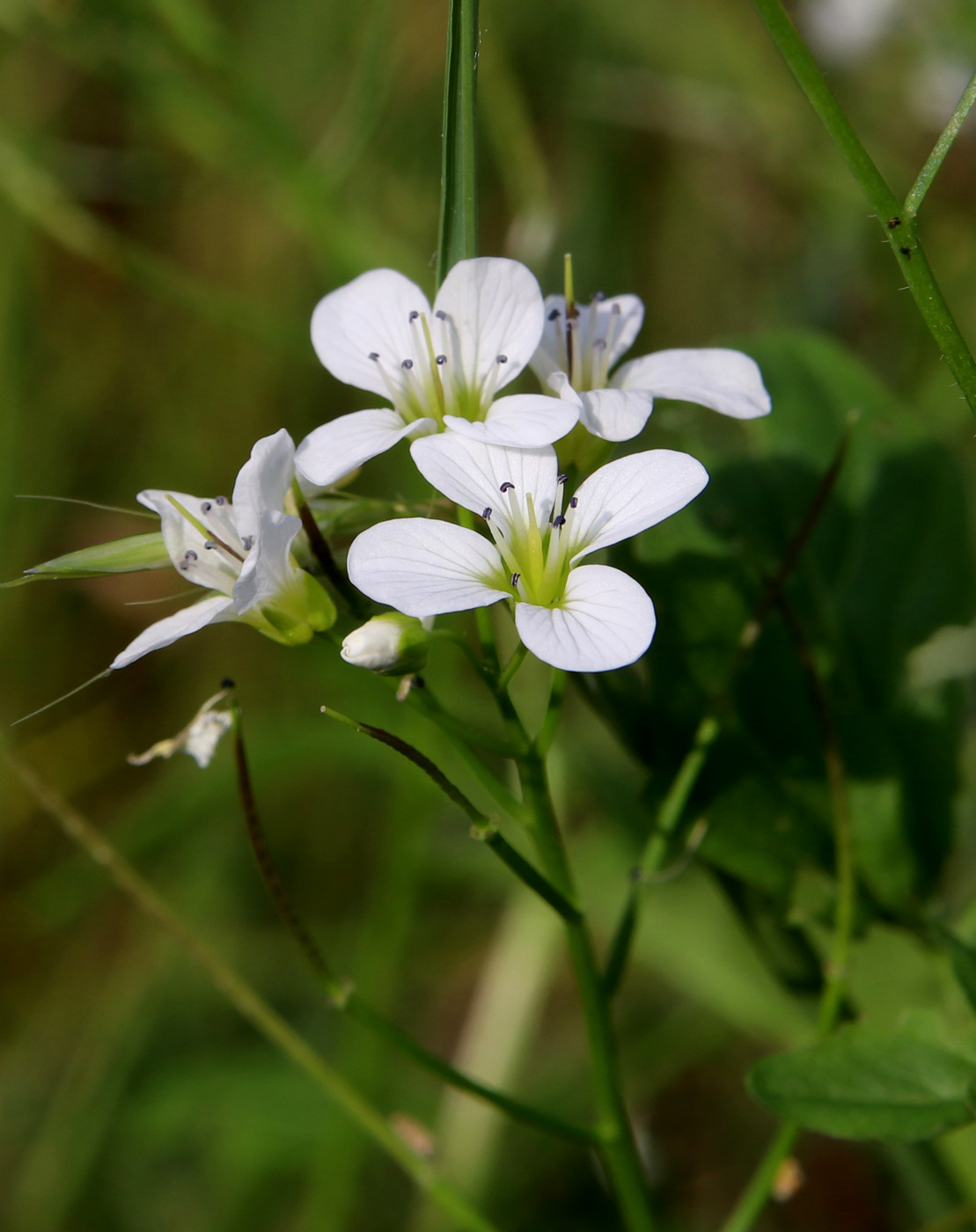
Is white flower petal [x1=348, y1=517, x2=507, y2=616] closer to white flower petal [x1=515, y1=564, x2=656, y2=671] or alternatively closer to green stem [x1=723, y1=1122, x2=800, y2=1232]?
white flower petal [x1=515, y1=564, x2=656, y2=671]

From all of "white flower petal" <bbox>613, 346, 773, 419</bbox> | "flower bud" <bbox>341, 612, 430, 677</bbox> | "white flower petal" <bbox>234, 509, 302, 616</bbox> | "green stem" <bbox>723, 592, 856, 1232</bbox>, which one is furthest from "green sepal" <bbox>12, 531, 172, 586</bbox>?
"green stem" <bbox>723, 592, 856, 1232</bbox>

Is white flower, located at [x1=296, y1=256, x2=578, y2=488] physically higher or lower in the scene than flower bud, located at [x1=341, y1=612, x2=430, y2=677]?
higher

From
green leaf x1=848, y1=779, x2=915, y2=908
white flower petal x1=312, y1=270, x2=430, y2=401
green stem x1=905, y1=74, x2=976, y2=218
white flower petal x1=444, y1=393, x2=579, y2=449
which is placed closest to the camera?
green stem x1=905, y1=74, x2=976, y2=218

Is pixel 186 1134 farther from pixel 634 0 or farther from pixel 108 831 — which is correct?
pixel 634 0

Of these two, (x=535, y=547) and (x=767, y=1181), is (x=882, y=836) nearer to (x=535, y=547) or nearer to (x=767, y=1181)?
(x=767, y=1181)

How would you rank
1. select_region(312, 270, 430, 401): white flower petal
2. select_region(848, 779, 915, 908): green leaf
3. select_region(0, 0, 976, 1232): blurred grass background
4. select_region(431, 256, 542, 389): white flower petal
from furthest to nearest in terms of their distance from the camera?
select_region(0, 0, 976, 1232): blurred grass background
select_region(848, 779, 915, 908): green leaf
select_region(312, 270, 430, 401): white flower petal
select_region(431, 256, 542, 389): white flower petal

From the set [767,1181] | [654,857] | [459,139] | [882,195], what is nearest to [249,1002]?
[654,857]

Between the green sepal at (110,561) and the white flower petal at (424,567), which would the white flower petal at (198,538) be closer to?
the green sepal at (110,561)
